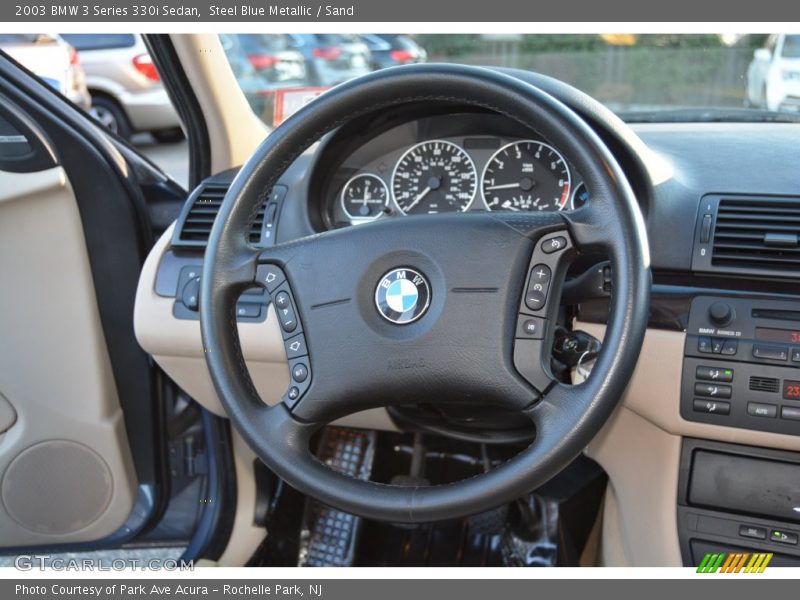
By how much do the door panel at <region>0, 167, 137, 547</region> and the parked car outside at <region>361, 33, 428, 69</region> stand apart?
799mm

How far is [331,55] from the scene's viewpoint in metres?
2.19

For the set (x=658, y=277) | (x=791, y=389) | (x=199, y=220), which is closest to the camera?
(x=791, y=389)

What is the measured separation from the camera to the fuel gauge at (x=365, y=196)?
73.8 inches

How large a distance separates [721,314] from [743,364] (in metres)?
0.10

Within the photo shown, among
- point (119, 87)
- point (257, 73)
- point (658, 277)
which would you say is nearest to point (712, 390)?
point (658, 277)

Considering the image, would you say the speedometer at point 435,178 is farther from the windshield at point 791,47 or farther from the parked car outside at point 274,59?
the windshield at point 791,47

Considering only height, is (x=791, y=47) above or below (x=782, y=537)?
above

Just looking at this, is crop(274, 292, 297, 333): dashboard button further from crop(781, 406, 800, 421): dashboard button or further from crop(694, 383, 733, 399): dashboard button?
crop(781, 406, 800, 421): dashboard button

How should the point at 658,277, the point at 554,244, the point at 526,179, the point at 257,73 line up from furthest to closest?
the point at 257,73 < the point at 526,179 < the point at 658,277 < the point at 554,244

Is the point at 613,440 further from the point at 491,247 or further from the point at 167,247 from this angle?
the point at 167,247

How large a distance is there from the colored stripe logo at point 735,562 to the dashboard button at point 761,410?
332 mm

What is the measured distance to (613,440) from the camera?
6.20ft

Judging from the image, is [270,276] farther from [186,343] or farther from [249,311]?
[186,343]

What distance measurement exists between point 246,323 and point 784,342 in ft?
3.56
